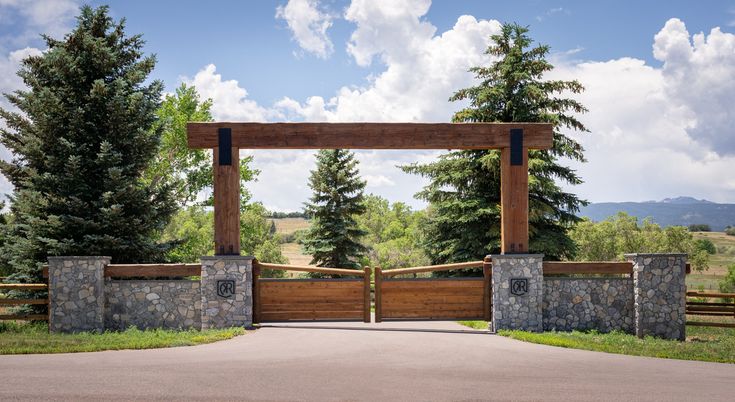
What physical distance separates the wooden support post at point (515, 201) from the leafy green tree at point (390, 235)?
25.1m

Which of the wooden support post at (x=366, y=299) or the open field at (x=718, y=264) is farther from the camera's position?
the open field at (x=718, y=264)

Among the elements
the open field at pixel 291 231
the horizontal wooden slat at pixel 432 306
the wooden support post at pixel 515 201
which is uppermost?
the wooden support post at pixel 515 201

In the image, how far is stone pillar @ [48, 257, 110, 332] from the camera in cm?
1260

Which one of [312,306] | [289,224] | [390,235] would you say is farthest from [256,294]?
[289,224]

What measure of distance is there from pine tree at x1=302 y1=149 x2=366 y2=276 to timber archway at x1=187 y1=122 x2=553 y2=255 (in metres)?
13.5

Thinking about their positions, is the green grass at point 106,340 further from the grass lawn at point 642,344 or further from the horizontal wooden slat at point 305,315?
the grass lawn at point 642,344

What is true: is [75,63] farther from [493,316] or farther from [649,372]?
[649,372]

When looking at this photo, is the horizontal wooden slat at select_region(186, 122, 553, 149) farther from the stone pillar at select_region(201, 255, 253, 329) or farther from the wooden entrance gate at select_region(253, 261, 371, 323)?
the wooden entrance gate at select_region(253, 261, 371, 323)

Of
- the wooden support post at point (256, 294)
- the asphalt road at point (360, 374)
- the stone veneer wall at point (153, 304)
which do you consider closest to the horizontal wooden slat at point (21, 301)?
the stone veneer wall at point (153, 304)

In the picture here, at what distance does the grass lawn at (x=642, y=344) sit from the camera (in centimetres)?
1027

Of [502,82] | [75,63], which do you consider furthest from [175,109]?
[502,82]

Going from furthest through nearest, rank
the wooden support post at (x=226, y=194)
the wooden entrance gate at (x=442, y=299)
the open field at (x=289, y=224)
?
1. the open field at (x=289, y=224)
2. the wooden entrance gate at (x=442, y=299)
3. the wooden support post at (x=226, y=194)

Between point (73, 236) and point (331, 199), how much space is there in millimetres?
12720

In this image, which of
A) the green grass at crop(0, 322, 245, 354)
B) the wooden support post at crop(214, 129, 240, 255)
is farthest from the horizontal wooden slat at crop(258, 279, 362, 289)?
the green grass at crop(0, 322, 245, 354)
